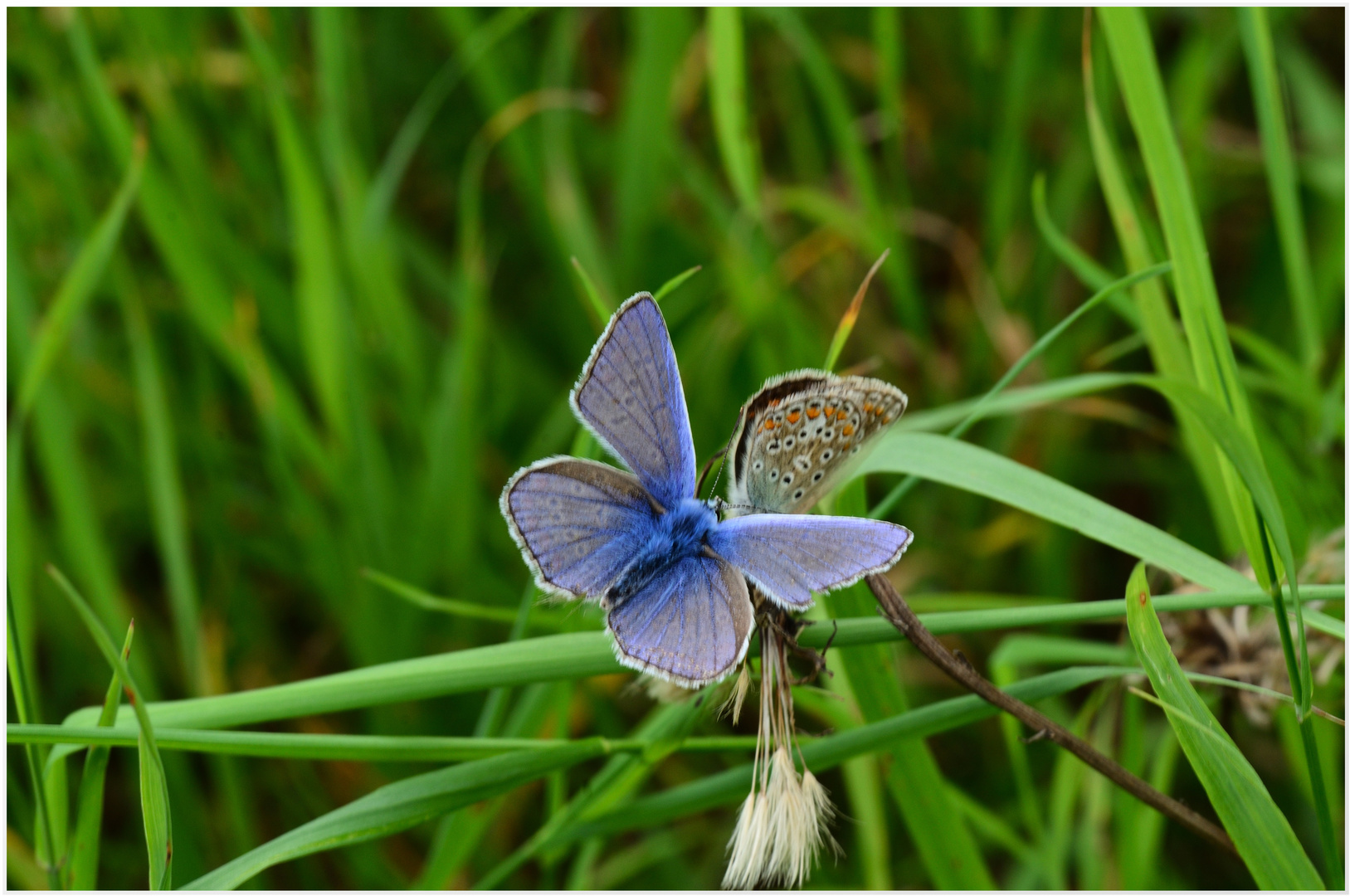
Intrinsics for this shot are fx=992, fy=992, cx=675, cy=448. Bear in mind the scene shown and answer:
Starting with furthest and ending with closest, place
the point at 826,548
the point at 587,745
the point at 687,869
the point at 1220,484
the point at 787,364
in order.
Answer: the point at 787,364, the point at 687,869, the point at 1220,484, the point at 587,745, the point at 826,548

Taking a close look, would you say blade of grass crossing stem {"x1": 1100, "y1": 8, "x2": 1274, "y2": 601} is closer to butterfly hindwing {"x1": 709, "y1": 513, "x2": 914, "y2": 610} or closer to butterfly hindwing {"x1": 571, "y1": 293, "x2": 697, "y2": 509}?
butterfly hindwing {"x1": 709, "y1": 513, "x2": 914, "y2": 610}

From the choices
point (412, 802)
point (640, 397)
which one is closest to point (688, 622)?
point (640, 397)

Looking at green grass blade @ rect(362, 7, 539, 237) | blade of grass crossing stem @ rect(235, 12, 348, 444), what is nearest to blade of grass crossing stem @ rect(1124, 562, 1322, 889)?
blade of grass crossing stem @ rect(235, 12, 348, 444)

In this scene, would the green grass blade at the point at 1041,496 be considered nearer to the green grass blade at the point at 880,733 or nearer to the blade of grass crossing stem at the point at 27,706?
the green grass blade at the point at 880,733

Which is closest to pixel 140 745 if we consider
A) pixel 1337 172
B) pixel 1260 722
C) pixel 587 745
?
pixel 587 745

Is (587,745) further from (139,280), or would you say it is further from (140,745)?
(139,280)

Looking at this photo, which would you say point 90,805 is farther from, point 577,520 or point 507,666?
point 577,520

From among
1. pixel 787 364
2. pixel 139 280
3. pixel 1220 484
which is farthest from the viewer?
pixel 139 280
